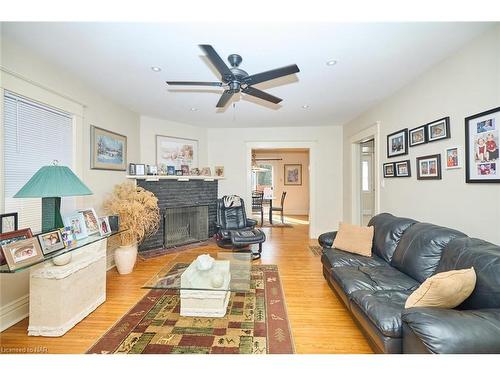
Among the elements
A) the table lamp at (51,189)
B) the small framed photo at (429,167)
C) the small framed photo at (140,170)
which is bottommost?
the table lamp at (51,189)

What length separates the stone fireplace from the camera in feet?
14.0

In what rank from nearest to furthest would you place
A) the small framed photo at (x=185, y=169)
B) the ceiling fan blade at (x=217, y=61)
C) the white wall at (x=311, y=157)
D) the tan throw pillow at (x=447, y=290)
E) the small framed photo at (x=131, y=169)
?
the tan throw pillow at (x=447, y=290)
the ceiling fan blade at (x=217, y=61)
the small framed photo at (x=131, y=169)
the small framed photo at (x=185, y=169)
the white wall at (x=311, y=157)

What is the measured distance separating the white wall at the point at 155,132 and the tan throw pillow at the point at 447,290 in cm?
445

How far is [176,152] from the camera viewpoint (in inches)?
189

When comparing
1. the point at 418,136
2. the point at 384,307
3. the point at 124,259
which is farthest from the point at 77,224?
the point at 418,136

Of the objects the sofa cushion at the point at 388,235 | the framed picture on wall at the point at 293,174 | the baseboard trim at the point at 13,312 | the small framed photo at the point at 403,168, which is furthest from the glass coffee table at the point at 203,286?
the framed picture on wall at the point at 293,174

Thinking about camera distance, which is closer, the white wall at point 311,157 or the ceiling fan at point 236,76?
the ceiling fan at point 236,76

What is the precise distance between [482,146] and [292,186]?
295 inches

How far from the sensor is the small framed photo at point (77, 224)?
7.40ft

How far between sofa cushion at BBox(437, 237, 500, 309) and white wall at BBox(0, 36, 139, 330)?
3.61 m

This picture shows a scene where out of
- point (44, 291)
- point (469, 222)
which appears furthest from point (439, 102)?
point (44, 291)

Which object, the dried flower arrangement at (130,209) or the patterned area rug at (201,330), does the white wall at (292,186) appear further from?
the patterned area rug at (201,330)

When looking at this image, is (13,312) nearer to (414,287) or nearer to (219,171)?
(414,287)

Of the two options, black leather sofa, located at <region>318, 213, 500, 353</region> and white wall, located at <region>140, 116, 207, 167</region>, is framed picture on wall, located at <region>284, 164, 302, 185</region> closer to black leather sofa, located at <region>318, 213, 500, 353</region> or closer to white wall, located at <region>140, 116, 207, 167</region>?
white wall, located at <region>140, 116, 207, 167</region>
